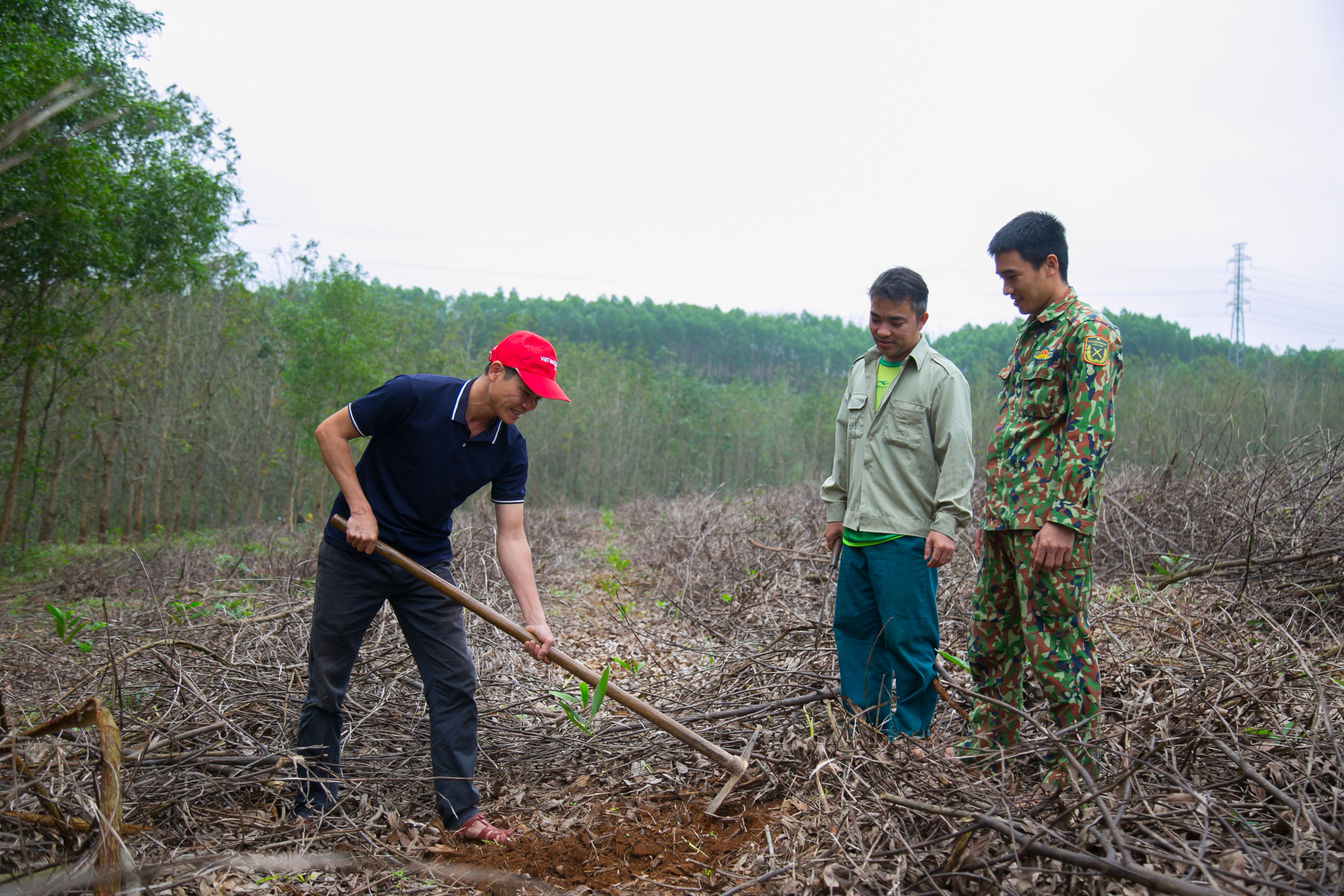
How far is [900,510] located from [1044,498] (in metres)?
0.47

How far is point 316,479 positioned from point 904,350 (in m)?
20.6

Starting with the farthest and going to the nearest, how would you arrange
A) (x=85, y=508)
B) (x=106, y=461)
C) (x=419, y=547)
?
(x=85, y=508) → (x=106, y=461) → (x=419, y=547)

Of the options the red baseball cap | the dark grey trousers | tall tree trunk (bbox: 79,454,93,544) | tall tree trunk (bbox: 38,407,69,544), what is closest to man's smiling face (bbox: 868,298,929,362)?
the red baseball cap

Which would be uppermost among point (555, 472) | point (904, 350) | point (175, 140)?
point (175, 140)

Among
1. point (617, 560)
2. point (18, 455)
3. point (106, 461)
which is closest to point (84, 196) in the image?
point (18, 455)

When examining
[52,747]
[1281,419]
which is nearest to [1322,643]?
[52,747]

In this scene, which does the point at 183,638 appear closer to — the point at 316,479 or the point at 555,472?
the point at 316,479

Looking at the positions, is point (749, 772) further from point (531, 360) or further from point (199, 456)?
point (199, 456)

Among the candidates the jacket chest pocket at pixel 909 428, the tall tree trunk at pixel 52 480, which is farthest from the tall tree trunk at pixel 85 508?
the jacket chest pocket at pixel 909 428

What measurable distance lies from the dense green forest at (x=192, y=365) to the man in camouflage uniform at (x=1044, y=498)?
242 cm

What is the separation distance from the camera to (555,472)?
30.0m

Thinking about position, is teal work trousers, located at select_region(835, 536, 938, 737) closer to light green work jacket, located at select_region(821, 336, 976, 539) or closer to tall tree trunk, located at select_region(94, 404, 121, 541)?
light green work jacket, located at select_region(821, 336, 976, 539)

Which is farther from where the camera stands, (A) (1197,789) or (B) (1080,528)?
(B) (1080,528)

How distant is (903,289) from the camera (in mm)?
2691
